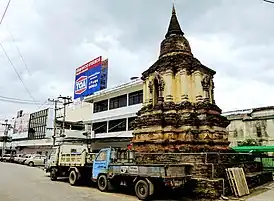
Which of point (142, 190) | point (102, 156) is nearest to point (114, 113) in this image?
point (102, 156)

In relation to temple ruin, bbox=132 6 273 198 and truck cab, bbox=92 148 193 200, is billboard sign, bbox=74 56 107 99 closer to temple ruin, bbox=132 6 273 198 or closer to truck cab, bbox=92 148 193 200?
temple ruin, bbox=132 6 273 198

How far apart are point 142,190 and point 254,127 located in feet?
49.7

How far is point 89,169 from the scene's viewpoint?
1531cm

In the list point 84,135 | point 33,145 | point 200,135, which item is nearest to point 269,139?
point 200,135

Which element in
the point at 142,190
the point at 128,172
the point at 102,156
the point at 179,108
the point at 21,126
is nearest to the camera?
the point at 142,190

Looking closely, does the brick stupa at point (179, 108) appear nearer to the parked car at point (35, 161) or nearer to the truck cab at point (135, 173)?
the truck cab at point (135, 173)

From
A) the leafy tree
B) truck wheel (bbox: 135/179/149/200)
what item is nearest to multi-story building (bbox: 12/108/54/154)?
the leafy tree

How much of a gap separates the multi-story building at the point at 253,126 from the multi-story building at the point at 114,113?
921 centimetres

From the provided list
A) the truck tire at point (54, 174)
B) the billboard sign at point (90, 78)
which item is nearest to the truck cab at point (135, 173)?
the truck tire at point (54, 174)

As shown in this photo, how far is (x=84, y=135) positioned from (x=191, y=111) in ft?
80.9

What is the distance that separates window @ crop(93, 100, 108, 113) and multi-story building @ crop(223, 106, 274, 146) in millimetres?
14797

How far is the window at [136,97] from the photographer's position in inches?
1110

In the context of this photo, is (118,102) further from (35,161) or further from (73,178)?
→ (73,178)

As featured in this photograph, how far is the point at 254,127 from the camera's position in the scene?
74.4 feet
